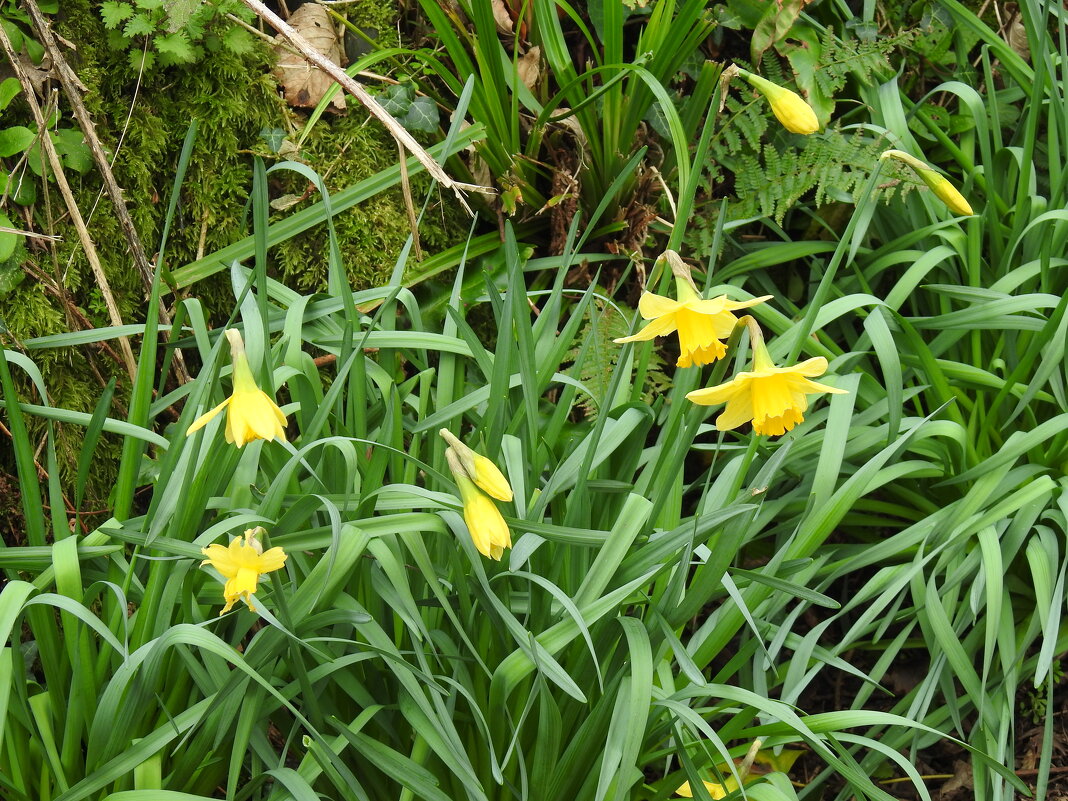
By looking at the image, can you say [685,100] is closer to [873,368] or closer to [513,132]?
[513,132]

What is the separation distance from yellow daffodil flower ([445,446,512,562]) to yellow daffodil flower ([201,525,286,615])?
19 cm

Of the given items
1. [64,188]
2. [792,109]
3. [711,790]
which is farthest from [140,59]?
[711,790]

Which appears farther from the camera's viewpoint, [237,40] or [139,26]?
[237,40]

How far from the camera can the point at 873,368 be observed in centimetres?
202

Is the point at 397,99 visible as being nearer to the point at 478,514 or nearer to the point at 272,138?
the point at 272,138

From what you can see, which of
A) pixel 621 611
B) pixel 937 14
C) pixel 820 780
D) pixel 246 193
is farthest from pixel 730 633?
pixel 937 14

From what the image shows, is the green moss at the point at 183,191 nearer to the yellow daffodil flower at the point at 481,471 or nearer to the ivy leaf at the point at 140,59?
the ivy leaf at the point at 140,59

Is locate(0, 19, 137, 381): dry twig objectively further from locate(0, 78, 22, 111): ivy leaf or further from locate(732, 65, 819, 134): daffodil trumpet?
locate(732, 65, 819, 134): daffodil trumpet

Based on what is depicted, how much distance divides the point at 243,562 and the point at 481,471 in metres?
0.25

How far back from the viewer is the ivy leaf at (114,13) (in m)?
1.67

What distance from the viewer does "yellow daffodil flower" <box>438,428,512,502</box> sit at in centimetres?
100

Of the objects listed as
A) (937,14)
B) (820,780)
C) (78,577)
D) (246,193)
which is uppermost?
(937,14)

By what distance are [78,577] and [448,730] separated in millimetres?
473

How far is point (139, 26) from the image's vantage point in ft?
5.51
